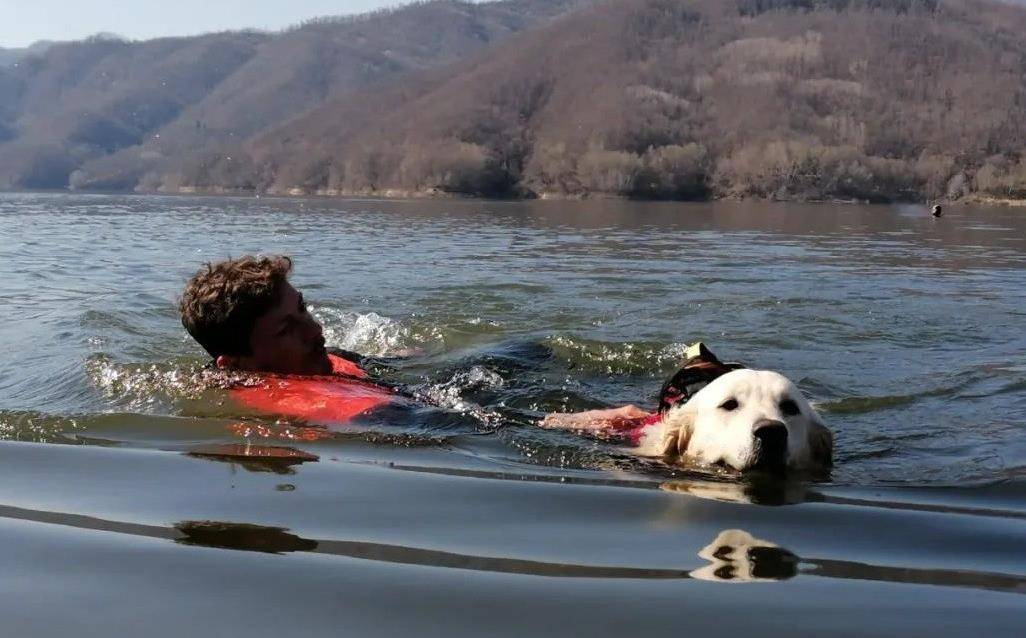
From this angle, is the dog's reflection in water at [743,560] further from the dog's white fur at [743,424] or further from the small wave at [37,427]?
the small wave at [37,427]

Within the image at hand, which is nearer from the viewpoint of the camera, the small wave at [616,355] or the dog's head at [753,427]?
the dog's head at [753,427]

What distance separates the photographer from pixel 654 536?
140 inches

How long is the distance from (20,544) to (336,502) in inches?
39.7

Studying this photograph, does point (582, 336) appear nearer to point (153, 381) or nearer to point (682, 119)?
point (153, 381)

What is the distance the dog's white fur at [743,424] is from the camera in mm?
4578

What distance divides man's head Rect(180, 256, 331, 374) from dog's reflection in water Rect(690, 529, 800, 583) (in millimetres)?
3260

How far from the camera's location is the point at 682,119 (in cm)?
13775

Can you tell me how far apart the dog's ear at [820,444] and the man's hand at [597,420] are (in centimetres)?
103

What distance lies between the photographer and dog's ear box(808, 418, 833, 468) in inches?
188

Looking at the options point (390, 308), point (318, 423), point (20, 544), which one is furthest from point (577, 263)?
point (20, 544)

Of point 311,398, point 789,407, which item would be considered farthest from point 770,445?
point 311,398

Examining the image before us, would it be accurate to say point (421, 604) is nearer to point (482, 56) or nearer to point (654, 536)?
point (654, 536)

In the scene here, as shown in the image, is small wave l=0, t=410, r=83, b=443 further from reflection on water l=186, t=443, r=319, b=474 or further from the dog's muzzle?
the dog's muzzle

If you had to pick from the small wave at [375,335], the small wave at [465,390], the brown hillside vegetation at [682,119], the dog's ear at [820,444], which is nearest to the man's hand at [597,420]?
the small wave at [465,390]
